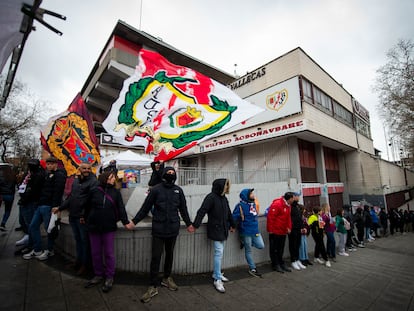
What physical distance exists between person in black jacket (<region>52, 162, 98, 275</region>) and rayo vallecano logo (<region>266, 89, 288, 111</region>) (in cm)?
1268

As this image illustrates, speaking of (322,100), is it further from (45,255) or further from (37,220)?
(45,255)

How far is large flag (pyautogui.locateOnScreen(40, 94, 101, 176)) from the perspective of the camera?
14.7 ft

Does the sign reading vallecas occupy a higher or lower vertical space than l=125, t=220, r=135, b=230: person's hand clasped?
higher

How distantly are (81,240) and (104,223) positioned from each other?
1074 millimetres


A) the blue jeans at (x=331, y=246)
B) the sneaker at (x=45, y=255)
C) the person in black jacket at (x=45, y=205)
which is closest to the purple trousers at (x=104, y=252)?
the person in black jacket at (x=45, y=205)

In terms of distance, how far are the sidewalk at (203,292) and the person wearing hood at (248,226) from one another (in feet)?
1.18

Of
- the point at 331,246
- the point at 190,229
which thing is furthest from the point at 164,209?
the point at 331,246

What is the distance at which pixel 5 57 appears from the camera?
1854mm

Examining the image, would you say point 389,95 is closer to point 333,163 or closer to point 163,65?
point 333,163

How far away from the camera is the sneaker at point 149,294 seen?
112 inches

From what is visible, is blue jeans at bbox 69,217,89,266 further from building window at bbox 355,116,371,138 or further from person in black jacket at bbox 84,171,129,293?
building window at bbox 355,116,371,138

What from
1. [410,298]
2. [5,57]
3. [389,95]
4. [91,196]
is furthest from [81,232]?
[389,95]

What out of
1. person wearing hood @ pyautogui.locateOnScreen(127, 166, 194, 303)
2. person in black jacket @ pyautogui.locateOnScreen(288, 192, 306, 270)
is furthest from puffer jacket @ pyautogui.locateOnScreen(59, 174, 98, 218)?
person in black jacket @ pyautogui.locateOnScreen(288, 192, 306, 270)

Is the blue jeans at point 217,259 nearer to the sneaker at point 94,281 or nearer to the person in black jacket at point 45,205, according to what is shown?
the sneaker at point 94,281
